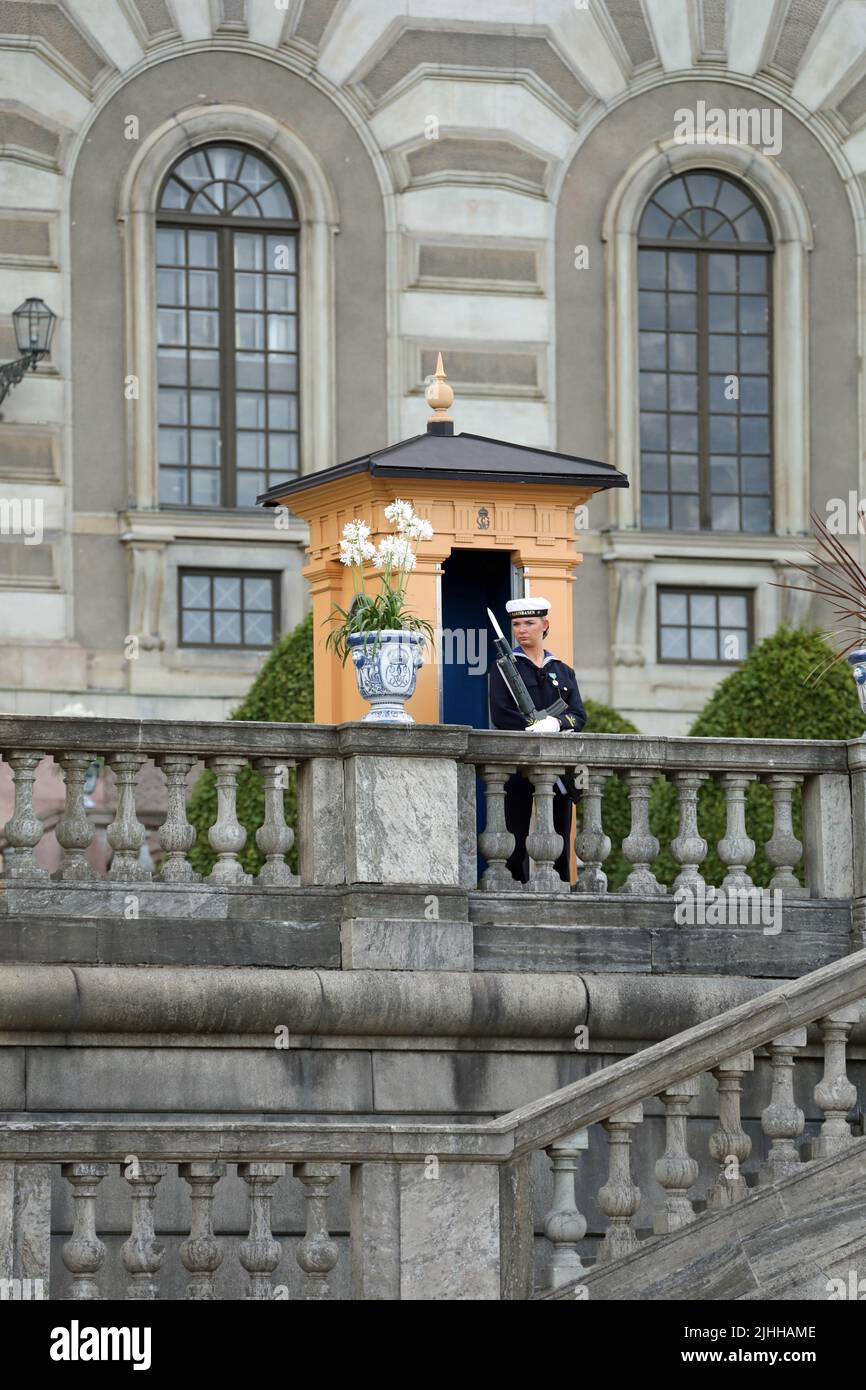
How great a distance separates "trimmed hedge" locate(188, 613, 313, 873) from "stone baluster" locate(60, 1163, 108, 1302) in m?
7.81

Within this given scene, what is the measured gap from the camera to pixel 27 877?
49.7ft

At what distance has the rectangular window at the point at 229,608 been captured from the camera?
27.8 metres

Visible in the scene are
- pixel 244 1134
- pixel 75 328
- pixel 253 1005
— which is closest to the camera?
pixel 244 1134

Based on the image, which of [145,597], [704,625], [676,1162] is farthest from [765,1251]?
[704,625]

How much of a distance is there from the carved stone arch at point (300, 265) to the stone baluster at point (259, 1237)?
49.2 feet

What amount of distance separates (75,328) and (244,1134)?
50.9ft

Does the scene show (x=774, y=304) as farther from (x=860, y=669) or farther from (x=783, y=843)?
(x=783, y=843)

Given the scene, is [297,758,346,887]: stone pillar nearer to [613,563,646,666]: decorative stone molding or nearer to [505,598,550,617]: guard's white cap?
[505,598,550,617]: guard's white cap

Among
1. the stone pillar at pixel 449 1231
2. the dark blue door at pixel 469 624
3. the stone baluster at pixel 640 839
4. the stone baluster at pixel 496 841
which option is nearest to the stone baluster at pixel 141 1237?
the stone pillar at pixel 449 1231

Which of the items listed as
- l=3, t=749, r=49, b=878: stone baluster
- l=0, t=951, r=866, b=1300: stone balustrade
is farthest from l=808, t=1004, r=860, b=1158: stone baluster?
l=3, t=749, r=49, b=878: stone baluster

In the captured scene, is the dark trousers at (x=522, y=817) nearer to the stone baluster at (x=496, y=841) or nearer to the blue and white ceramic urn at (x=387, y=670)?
the stone baluster at (x=496, y=841)

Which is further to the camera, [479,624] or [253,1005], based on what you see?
[479,624]
